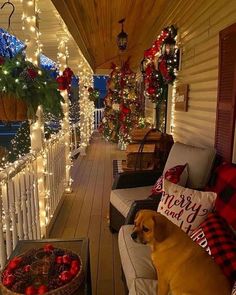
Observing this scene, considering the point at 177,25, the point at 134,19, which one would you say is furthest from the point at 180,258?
the point at 134,19

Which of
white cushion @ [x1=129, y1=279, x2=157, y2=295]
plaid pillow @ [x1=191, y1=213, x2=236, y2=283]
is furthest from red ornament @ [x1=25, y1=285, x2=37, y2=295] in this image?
plaid pillow @ [x1=191, y1=213, x2=236, y2=283]

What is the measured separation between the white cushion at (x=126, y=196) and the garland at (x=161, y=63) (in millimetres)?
1865

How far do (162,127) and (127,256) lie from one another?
371cm

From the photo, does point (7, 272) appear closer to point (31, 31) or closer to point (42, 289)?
point (42, 289)

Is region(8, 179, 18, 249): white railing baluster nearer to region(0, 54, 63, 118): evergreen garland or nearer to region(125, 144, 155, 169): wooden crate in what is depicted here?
region(0, 54, 63, 118): evergreen garland

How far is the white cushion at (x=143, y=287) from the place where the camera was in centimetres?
145

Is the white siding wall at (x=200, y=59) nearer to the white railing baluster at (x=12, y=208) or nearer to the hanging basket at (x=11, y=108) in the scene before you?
the hanging basket at (x=11, y=108)

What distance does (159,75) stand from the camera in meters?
4.62

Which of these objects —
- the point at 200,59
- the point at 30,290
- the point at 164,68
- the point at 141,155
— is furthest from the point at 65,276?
the point at 164,68

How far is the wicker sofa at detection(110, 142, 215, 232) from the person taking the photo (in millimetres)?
2428

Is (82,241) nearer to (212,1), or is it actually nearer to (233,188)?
(233,188)

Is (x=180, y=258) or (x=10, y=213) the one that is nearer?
(x=180, y=258)

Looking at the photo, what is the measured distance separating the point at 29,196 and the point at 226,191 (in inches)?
64.1

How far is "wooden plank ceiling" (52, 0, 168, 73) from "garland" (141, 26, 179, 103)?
616mm
